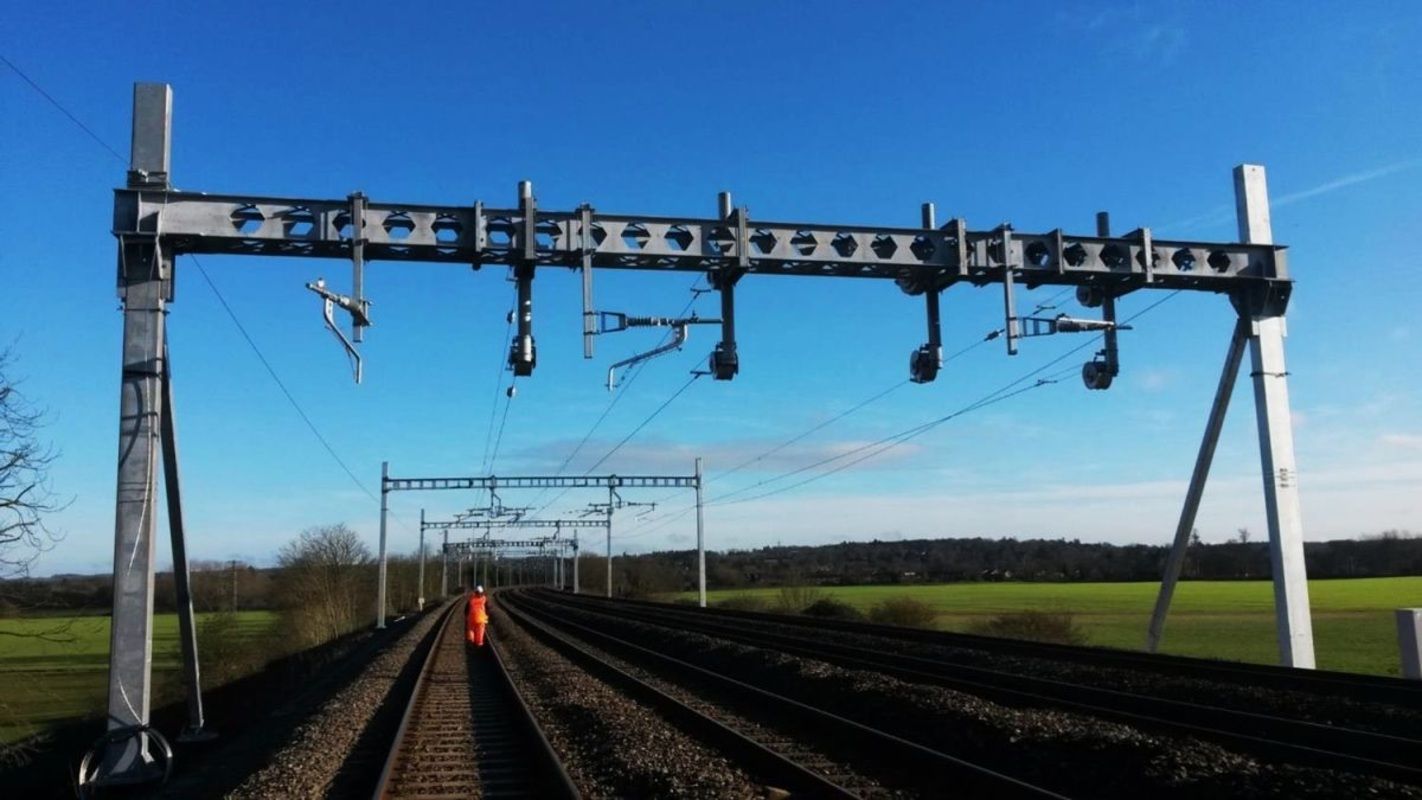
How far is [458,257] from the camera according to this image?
51.6 feet

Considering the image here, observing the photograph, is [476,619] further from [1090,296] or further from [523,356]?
[1090,296]

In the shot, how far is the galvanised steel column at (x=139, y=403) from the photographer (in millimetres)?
14555

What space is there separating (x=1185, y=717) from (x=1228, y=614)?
47.5m

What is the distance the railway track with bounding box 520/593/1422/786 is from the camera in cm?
1015


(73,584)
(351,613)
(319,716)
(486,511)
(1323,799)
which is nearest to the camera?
(1323,799)

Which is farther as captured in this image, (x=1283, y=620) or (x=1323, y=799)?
(x=1283, y=620)

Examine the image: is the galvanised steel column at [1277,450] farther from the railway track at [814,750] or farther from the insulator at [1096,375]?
the railway track at [814,750]

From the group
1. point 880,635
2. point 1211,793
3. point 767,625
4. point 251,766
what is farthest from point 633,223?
point 767,625

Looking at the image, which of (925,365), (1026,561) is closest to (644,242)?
(925,365)

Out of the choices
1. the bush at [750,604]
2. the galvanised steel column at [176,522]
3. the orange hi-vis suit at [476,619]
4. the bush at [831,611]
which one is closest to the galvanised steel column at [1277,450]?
the orange hi-vis suit at [476,619]

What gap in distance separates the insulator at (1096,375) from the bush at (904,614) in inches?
1300

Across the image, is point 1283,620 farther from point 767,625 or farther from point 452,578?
point 452,578

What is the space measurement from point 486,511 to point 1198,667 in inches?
2296

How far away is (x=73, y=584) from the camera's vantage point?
20750mm
